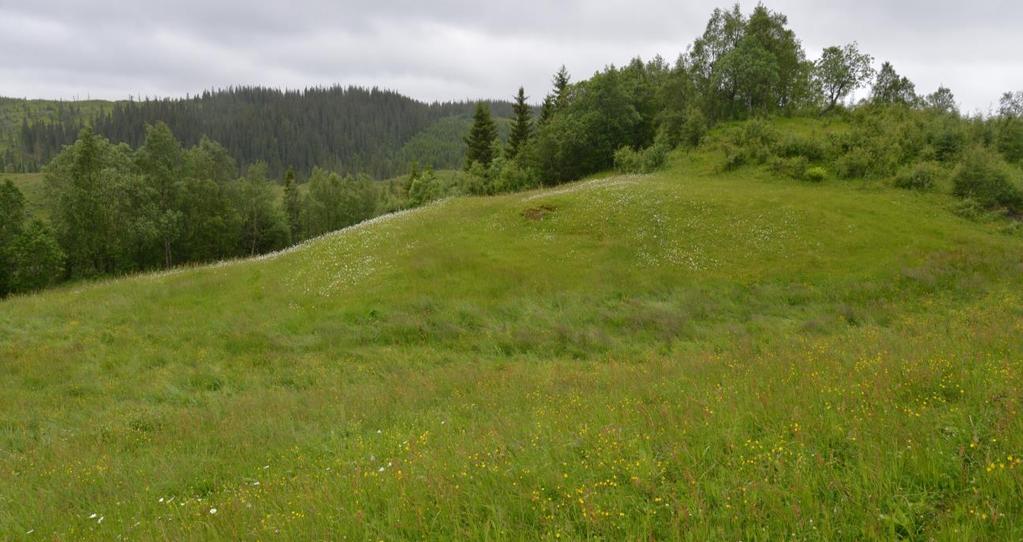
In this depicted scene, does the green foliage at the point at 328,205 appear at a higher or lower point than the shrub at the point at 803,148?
lower

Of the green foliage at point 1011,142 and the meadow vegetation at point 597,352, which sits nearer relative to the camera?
the meadow vegetation at point 597,352

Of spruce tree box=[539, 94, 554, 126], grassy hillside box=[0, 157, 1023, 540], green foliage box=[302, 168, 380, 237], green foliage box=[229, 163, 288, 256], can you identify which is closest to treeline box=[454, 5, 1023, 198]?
spruce tree box=[539, 94, 554, 126]

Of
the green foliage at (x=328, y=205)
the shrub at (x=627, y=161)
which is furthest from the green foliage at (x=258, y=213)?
the shrub at (x=627, y=161)

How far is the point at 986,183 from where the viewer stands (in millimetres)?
33156

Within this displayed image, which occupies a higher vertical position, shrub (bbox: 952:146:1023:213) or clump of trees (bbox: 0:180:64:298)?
shrub (bbox: 952:146:1023:213)

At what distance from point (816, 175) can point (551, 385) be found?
3711 centimetres

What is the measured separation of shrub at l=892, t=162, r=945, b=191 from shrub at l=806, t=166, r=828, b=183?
4.49 meters

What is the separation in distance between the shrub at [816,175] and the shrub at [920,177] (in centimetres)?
449

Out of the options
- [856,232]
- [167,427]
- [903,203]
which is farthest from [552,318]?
[903,203]

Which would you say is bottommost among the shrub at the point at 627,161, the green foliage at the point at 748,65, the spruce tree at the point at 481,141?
the shrub at the point at 627,161

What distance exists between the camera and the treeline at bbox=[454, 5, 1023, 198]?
→ 53125mm

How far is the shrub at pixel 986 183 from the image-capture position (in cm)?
3256

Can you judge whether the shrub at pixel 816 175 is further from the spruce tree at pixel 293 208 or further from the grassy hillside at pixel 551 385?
the spruce tree at pixel 293 208

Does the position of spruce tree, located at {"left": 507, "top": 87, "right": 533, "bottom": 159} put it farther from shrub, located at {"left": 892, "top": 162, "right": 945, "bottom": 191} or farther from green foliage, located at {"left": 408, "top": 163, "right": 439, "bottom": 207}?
shrub, located at {"left": 892, "top": 162, "right": 945, "bottom": 191}
